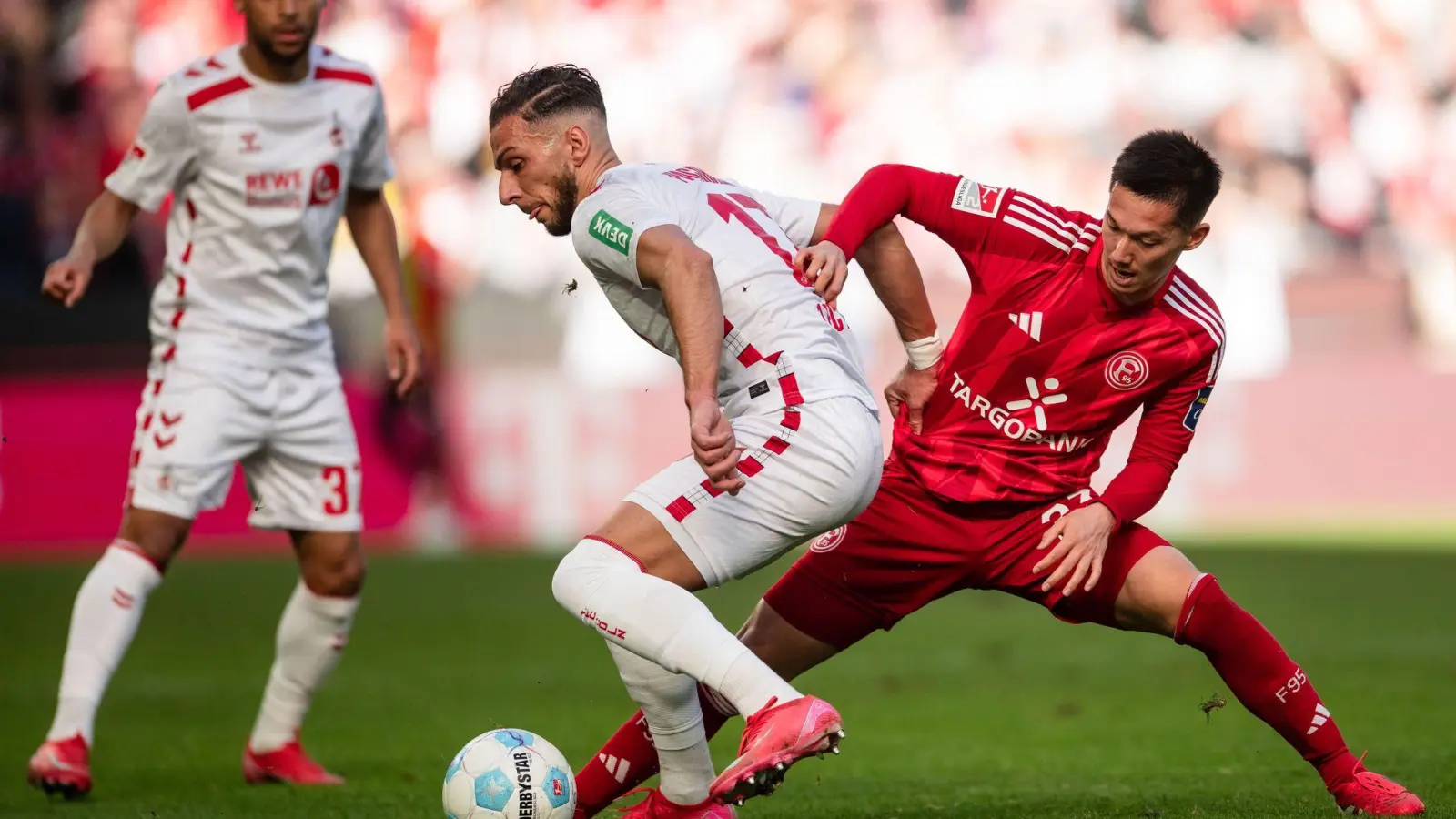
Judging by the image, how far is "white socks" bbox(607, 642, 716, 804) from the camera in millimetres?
4000

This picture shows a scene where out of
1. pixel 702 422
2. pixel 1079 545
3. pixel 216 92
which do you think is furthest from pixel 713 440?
pixel 216 92

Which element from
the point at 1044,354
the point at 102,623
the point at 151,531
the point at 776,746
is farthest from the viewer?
the point at 151,531

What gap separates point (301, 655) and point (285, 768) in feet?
1.20

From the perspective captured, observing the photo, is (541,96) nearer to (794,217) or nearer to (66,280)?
(794,217)

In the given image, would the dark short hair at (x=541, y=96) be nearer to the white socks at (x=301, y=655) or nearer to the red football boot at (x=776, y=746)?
the red football boot at (x=776, y=746)

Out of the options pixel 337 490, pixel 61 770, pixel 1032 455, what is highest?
pixel 1032 455

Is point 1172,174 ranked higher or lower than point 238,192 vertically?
higher

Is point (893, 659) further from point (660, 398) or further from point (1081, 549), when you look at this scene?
point (660, 398)

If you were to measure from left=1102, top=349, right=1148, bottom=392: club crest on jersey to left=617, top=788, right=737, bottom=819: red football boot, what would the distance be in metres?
1.52

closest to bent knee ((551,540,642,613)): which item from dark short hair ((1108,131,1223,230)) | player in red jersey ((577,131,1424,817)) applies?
player in red jersey ((577,131,1424,817))

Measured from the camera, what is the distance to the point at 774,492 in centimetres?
386

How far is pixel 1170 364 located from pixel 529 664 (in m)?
4.75

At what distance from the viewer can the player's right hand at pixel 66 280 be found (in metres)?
5.23

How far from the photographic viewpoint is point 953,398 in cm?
469
